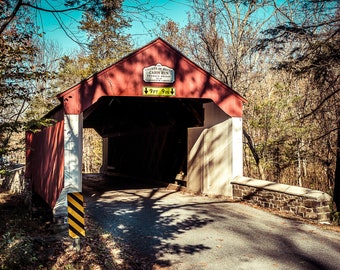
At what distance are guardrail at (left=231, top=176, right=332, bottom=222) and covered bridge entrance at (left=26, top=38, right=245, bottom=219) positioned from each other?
0.69 meters

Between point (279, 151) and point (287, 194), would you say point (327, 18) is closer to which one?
point (287, 194)

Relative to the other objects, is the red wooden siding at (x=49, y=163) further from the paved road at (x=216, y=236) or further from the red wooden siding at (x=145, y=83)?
the paved road at (x=216, y=236)

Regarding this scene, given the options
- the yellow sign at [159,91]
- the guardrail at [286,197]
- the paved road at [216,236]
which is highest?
the yellow sign at [159,91]

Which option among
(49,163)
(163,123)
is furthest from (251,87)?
(49,163)

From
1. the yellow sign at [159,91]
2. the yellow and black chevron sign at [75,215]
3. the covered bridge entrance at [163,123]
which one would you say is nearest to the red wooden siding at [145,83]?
the covered bridge entrance at [163,123]

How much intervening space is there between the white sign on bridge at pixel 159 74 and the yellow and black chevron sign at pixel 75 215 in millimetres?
5515

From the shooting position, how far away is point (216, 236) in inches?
269

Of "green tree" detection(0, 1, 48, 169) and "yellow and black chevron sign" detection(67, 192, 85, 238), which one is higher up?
"green tree" detection(0, 1, 48, 169)

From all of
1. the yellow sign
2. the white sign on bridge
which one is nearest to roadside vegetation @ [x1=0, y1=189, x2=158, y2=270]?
the yellow sign

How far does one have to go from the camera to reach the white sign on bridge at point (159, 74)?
10.3 metres

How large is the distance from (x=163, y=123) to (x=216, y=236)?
30.4 ft

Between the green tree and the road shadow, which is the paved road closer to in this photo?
the road shadow

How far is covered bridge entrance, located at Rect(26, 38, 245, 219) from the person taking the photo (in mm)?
9383

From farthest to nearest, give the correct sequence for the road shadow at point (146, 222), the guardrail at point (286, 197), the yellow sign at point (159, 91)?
1. the yellow sign at point (159, 91)
2. the guardrail at point (286, 197)
3. the road shadow at point (146, 222)
